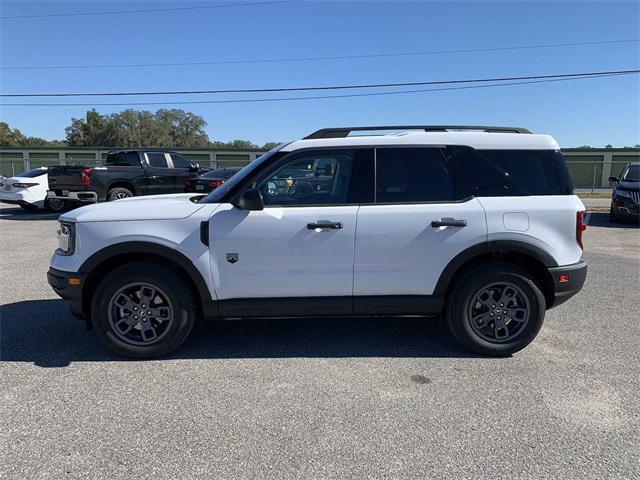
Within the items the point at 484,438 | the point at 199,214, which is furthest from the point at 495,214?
the point at 199,214

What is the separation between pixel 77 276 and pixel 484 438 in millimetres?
3309

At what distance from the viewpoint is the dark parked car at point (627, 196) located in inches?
516

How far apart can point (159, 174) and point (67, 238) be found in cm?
1046

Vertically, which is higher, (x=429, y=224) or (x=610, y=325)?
(x=429, y=224)

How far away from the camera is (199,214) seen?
3947 millimetres

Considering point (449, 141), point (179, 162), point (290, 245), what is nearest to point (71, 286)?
point (290, 245)

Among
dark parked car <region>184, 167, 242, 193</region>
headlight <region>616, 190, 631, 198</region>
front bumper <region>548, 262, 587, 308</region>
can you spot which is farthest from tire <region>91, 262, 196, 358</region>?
headlight <region>616, 190, 631, 198</region>

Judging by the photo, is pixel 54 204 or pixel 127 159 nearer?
pixel 127 159

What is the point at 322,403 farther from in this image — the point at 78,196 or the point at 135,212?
the point at 78,196

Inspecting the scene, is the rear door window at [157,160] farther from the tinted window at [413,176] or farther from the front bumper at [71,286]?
the tinted window at [413,176]

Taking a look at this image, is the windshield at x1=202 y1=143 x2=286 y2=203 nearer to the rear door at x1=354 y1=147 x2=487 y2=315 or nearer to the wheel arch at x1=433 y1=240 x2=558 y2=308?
the rear door at x1=354 y1=147 x2=487 y2=315

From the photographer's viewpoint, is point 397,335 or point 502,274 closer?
point 502,274

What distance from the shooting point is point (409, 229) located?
396cm

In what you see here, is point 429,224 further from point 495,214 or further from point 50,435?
point 50,435
